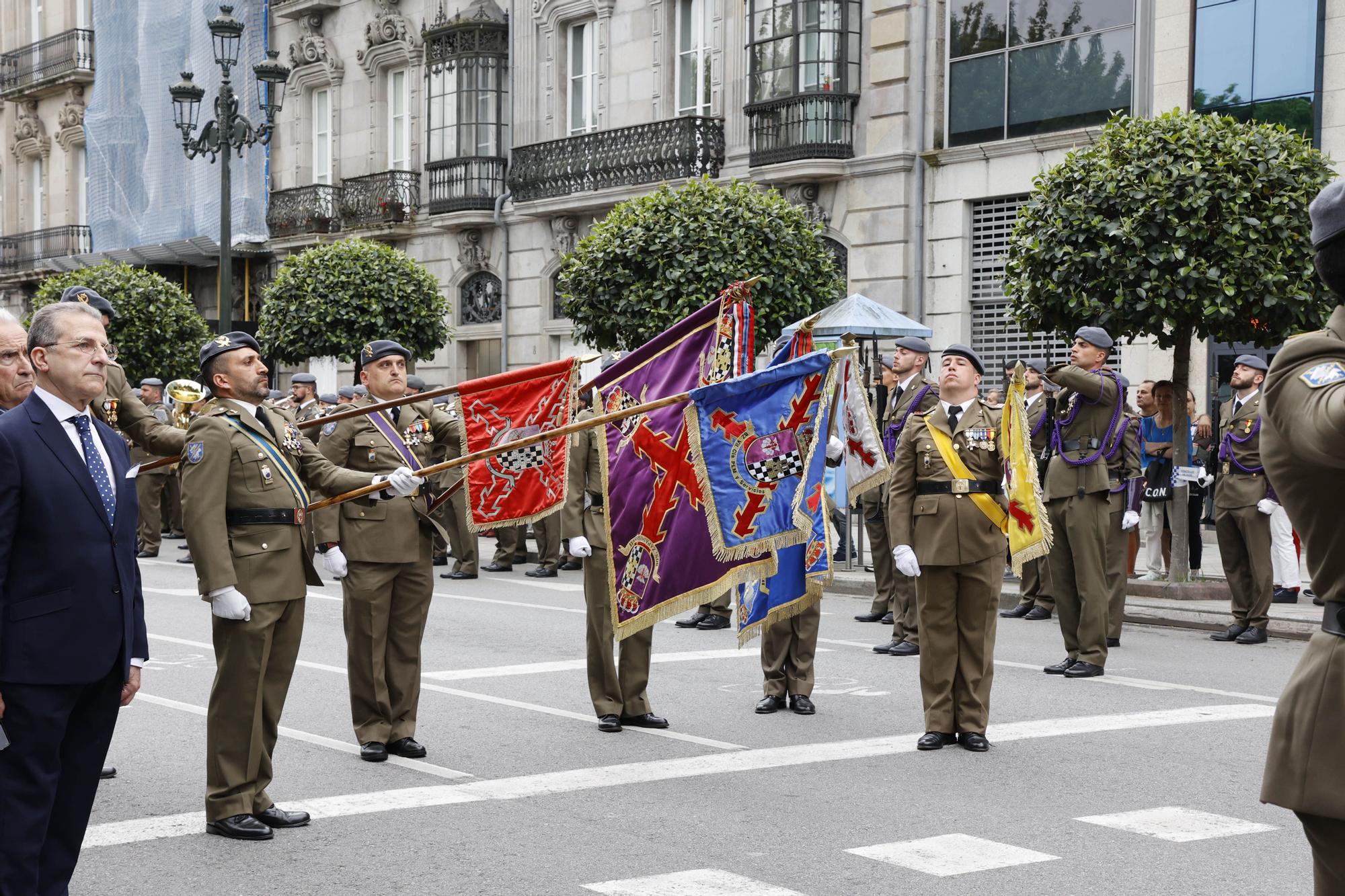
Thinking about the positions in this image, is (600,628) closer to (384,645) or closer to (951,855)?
(384,645)

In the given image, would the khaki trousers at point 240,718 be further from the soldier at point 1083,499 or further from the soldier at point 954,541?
the soldier at point 1083,499

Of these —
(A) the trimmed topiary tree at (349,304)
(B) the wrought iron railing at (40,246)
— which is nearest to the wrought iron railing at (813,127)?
(A) the trimmed topiary tree at (349,304)

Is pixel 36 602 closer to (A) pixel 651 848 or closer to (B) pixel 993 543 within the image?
(A) pixel 651 848

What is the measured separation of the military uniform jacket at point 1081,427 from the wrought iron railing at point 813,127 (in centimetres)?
1266

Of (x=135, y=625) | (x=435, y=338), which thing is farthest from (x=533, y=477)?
(x=435, y=338)

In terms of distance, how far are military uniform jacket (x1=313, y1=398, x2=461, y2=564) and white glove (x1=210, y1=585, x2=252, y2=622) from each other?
58.9 inches

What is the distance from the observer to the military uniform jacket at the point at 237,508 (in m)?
6.66

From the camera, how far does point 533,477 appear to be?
905 cm

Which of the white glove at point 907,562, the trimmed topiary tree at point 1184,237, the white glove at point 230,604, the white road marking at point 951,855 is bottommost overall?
the white road marking at point 951,855

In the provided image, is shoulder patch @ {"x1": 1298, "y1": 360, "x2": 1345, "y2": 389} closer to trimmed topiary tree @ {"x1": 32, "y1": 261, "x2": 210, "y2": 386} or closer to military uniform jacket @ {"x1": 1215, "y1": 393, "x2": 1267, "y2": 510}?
military uniform jacket @ {"x1": 1215, "y1": 393, "x2": 1267, "y2": 510}

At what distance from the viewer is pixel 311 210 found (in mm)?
34844

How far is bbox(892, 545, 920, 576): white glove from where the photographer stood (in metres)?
8.72

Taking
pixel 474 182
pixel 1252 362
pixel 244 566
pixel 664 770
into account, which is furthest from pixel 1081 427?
pixel 474 182

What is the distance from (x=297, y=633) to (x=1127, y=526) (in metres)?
7.51
